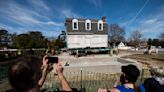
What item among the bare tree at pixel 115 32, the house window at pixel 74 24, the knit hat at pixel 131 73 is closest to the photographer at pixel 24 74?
the knit hat at pixel 131 73

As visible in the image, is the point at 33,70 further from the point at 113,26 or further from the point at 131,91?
the point at 113,26

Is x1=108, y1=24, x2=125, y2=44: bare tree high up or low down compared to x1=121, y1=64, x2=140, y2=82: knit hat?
up

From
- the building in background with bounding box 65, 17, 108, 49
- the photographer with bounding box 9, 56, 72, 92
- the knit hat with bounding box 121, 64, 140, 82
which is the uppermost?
the building in background with bounding box 65, 17, 108, 49

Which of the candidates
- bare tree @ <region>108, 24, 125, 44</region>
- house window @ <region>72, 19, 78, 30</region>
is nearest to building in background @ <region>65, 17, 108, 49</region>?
house window @ <region>72, 19, 78, 30</region>

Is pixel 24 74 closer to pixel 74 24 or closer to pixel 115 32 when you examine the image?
pixel 74 24

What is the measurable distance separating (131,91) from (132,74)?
24 centimetres

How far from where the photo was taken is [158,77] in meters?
3.27

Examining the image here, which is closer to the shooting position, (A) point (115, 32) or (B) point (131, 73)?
(B) point (131, 73)

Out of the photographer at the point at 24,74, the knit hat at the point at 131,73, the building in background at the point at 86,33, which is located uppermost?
the building in background at the point at 86,33

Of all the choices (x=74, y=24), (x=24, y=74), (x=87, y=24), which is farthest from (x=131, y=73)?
(x=87, y=24)

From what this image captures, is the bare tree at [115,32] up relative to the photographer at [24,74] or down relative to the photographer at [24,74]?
up

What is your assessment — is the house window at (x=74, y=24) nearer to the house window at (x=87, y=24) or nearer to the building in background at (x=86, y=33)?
the building in background at (x=86, y=33)

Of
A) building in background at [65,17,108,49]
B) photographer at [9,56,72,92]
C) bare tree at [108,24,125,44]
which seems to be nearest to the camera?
photographer at [9,56,72,92]

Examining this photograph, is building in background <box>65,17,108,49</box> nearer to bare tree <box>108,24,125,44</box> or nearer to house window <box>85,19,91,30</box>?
house window <box>85,19,91,30</box>
